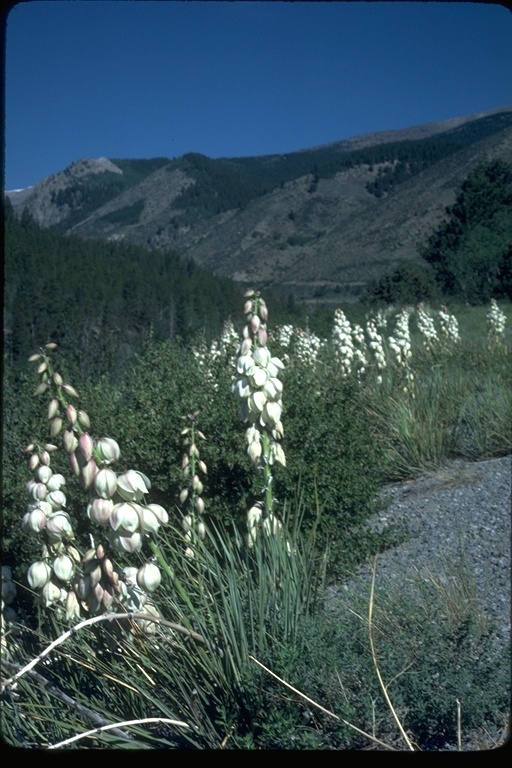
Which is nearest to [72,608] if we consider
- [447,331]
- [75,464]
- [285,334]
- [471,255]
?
[75,464]

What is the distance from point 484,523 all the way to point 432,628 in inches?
76.8

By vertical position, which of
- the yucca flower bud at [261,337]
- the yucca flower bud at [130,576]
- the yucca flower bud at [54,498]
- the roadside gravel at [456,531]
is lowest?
the roadside gravel at [456,531]

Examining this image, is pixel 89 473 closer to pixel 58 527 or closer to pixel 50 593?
pixel 58 527

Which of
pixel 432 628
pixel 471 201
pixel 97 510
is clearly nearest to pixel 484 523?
pixel 432 628

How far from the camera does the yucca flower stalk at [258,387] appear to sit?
2.97 metres

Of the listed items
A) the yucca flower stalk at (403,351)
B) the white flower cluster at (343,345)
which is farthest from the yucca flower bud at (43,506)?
the white flower cluster at (343,345)

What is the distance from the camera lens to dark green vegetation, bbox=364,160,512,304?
64.6 feet

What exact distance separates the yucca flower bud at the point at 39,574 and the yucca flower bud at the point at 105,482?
0.55 m

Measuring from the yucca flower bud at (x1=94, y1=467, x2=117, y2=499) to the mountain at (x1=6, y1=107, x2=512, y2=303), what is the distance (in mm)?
32190

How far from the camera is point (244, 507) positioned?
170 inches

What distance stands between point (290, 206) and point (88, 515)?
2548 inches

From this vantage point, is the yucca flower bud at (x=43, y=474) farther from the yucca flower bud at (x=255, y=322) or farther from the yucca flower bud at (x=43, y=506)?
the yucca flower bud at (x=255, y=322)

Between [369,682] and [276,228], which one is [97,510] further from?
[276,228]

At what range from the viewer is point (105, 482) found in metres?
2.13
